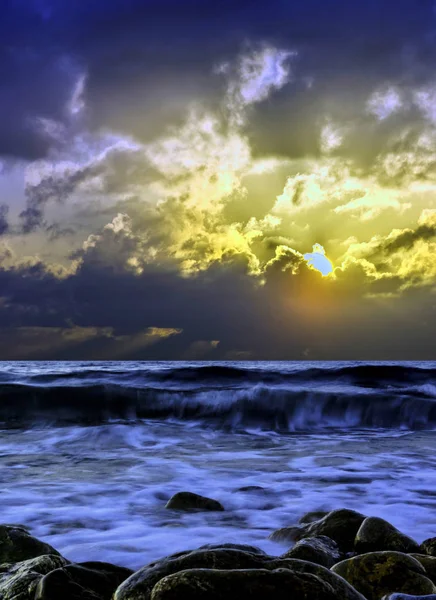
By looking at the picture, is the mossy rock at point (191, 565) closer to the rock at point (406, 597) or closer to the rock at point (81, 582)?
the rock at point (81, 582)

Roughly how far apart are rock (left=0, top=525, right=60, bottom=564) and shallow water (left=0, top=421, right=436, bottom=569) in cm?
54

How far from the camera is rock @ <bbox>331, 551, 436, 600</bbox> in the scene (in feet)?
9.59

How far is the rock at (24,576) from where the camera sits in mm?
2637

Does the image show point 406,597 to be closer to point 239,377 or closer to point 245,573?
point 245,573

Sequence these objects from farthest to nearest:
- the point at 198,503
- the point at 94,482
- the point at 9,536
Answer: the point at 94,482
the point at 198,503
the point at 9,536

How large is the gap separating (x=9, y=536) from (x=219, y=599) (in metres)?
2.18

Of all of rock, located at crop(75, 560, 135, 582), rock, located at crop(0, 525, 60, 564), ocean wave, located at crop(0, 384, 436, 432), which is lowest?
ocean wave, located at crop(0, 384, 436, 432)

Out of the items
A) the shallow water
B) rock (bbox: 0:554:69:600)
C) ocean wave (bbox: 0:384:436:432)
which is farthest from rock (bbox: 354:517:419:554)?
ocean wave (bbox: 0:384:436:432)

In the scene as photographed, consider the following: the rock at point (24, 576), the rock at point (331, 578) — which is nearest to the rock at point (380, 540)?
the rock at point (331, 578)

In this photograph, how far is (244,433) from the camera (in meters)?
13.4

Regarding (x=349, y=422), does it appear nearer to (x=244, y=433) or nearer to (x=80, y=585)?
(x=244, y=433)

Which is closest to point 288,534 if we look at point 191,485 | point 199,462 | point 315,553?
point 315,553

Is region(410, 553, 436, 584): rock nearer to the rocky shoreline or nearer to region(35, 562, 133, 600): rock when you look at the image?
the rocky shoreline

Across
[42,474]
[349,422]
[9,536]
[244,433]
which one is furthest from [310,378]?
[9,536]
